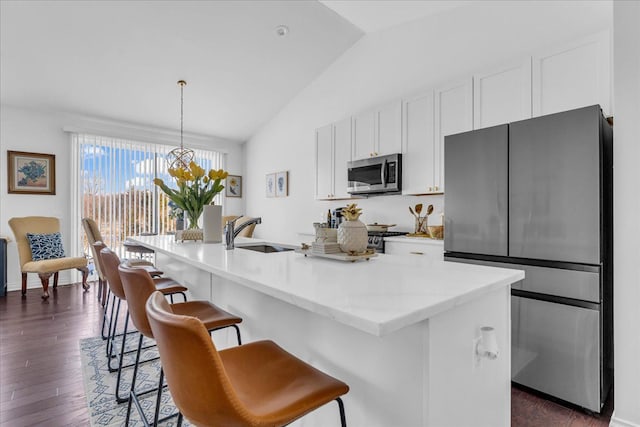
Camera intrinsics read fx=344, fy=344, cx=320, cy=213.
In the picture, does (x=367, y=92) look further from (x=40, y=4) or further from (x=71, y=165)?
(x=71, y=165)

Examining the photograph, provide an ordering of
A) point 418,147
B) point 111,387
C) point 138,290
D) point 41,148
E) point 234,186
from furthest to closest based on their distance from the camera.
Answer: point 234,186 → point 41,148 → point 418,147 → point 111,387 → point 138,290

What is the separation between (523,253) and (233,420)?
78.0 inches

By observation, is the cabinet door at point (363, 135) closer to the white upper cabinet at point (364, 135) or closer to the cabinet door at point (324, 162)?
the white upper cabinet at point (364, 135)

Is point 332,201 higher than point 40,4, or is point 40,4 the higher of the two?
point 40,4

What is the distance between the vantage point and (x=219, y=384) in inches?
29.6

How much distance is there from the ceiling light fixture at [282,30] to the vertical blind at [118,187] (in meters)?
3.11

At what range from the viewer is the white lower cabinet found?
3.00 meters

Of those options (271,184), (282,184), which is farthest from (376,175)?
(271,184)

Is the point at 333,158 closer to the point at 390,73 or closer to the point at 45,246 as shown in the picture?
the point at 390,73

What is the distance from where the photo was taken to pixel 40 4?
3.11 metres

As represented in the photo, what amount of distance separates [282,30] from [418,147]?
201 centimetres

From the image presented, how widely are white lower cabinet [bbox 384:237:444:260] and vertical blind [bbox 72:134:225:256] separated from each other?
4.14 metres

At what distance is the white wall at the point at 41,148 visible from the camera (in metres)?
4.59

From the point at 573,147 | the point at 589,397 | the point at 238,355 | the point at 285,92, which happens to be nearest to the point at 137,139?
the point at 285,92
